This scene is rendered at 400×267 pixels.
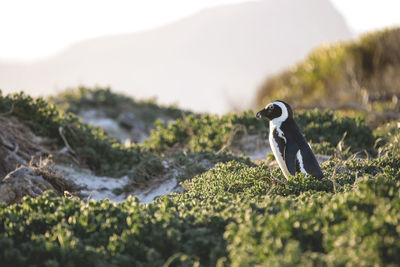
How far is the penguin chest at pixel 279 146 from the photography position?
17.0 feet

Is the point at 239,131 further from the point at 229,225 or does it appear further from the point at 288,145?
the point at 229,225

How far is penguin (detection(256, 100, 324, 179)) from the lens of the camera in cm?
496

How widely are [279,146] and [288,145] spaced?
0.11m

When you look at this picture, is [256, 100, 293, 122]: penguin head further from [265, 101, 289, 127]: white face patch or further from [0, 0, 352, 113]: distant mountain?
[0, 0, 352, 113]: distant mountain

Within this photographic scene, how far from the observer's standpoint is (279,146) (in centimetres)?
525

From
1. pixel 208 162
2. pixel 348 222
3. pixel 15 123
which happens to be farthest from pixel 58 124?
pixel 348 222

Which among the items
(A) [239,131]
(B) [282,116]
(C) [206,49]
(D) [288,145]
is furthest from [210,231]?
(C) [206,49]

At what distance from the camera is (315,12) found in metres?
72.2

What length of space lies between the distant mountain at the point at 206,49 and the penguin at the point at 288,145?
57656mm

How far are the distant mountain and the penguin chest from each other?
57.8 m

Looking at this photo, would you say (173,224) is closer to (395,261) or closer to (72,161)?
(395,261)

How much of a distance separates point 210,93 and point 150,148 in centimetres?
5138

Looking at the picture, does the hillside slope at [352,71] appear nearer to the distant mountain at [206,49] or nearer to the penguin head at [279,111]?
the penguin head at [279,111]

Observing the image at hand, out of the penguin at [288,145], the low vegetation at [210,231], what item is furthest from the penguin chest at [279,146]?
the low vegetation at [210,231]
